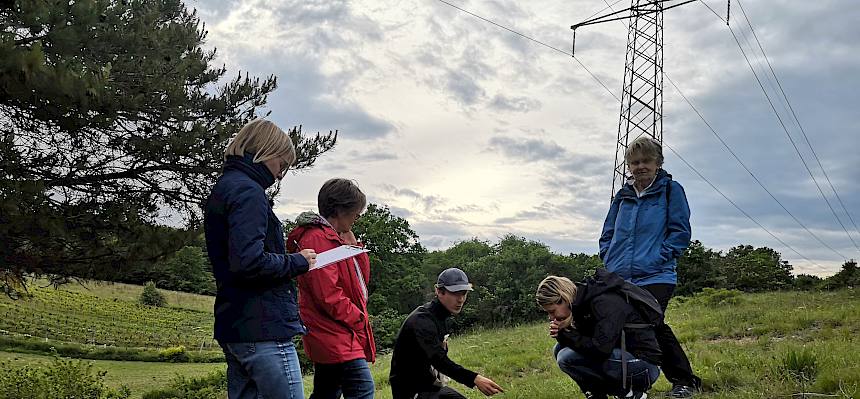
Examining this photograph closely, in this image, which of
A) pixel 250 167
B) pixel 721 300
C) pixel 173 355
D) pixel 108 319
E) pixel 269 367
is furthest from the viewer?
pixel 108 319

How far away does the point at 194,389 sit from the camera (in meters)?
17.2

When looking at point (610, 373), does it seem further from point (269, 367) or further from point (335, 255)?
point (269, 367)

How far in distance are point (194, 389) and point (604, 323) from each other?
50.5 feet

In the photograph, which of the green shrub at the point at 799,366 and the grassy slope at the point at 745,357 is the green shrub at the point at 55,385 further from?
the green shrub at the point at 799,366

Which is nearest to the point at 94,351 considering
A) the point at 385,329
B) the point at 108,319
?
the point at 108,319

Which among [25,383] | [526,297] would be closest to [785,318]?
[25,383]

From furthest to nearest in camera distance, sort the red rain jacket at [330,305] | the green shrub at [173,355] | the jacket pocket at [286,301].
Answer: the green shrub at [173,355] < the red rain jacket at [330,305] < the jacket pocket at [286,301]

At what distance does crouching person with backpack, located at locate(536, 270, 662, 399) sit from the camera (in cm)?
409

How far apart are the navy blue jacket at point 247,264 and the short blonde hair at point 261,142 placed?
0.12ft

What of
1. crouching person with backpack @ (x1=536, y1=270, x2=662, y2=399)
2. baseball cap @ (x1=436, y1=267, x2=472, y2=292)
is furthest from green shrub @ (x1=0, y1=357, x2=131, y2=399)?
crouching person with backpack @ (x1=536, y1=270, x2=662, y2=399)

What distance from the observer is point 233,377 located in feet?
9.52

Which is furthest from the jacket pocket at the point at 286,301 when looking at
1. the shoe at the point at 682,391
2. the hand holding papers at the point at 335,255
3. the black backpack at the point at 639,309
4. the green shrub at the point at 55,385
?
the green shrub at the point at 55,385

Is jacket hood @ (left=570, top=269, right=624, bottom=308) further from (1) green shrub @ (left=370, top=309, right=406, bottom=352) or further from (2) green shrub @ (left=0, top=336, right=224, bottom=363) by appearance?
(2) green shrub @ (left=0, top=336, right=224, bottom=363)

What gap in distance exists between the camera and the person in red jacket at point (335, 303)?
137 inches
